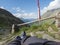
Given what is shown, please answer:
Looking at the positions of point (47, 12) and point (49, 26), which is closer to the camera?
point (49, 26)

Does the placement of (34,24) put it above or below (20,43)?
above

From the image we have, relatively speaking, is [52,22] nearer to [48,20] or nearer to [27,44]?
[48,20]

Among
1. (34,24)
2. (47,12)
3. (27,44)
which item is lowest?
(27,44)

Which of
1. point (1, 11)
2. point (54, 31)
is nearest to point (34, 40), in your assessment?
point (54, 31)

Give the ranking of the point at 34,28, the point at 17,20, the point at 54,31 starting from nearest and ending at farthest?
the point at 54,31 → the point at 34,28 → the point at 17,20

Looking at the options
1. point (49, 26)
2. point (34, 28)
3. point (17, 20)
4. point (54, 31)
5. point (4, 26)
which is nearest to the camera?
point (54, 31)

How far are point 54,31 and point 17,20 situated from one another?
145 inches

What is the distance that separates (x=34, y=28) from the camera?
7562mm

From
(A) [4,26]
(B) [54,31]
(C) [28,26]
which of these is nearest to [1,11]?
(A) [4,26]

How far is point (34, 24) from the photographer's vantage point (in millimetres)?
7613

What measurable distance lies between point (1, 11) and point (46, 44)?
28.9ft

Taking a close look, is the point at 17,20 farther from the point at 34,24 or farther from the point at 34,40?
the point at 34,40

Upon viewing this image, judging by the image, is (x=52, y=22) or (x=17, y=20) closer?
(x=52, y=22)

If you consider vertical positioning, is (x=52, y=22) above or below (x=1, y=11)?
below
